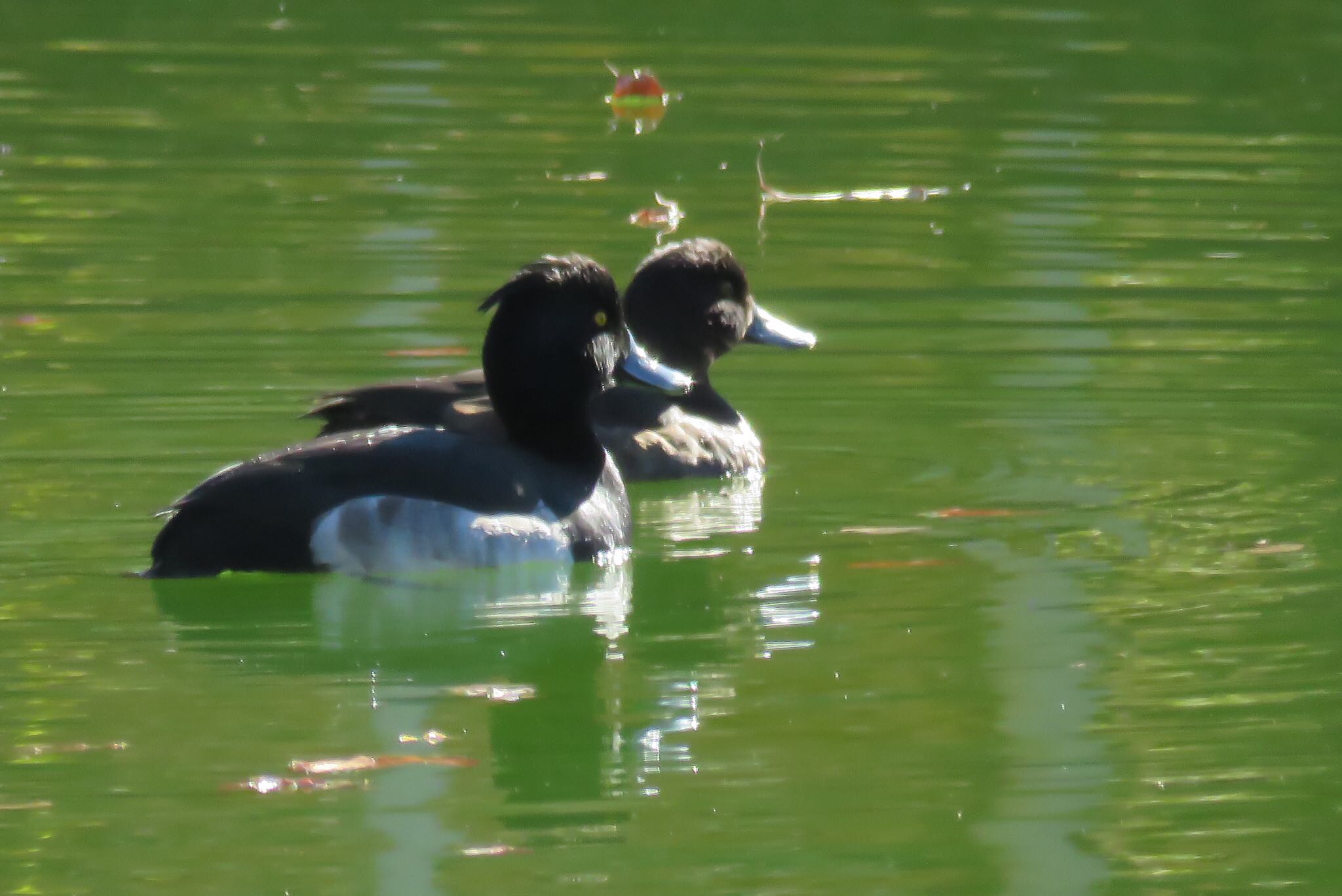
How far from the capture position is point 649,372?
9953mm

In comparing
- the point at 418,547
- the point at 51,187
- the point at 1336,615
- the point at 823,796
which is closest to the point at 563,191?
the point at 51,187

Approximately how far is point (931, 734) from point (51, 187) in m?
9.75

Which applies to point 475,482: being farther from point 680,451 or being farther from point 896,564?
point 680,451

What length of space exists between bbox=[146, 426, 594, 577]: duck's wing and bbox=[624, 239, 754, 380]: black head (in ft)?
8.97

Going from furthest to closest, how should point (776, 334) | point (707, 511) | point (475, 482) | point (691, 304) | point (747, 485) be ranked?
point (776, 334) < point (691, 304) < point (747, 485) < point (707, 511) < point (475, 482)

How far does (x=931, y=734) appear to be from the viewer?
696cm

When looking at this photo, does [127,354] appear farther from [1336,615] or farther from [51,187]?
[1336,615]

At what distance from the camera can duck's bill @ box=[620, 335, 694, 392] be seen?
9906 mm

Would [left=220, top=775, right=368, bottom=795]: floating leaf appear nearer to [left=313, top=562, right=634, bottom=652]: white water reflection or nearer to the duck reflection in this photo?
the duck reflection

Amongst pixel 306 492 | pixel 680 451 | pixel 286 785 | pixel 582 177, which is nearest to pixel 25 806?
pixel 286 785

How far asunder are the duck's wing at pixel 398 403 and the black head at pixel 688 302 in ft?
5.86

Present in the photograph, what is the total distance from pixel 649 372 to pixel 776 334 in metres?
1.86

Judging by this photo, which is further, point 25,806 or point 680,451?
point 680,451

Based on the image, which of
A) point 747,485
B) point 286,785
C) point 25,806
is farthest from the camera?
point 747,485
